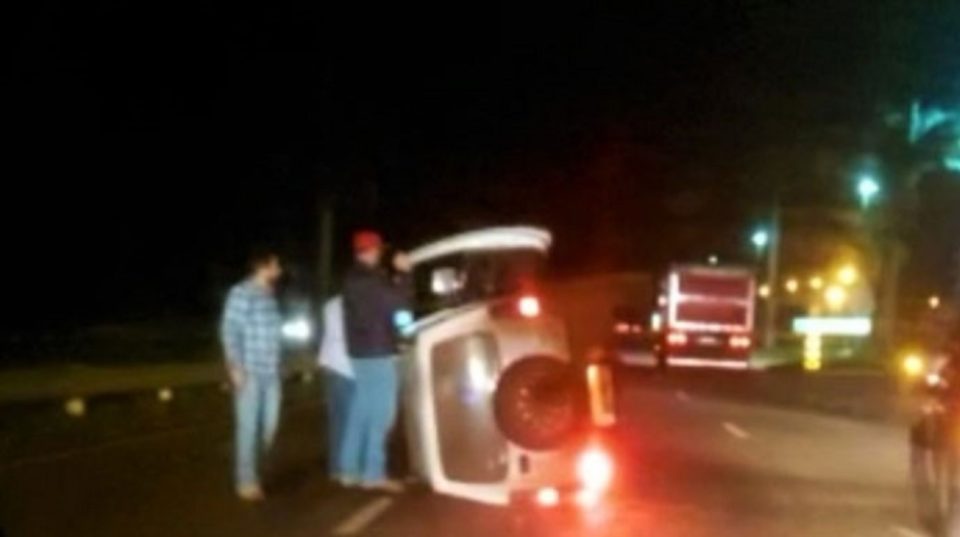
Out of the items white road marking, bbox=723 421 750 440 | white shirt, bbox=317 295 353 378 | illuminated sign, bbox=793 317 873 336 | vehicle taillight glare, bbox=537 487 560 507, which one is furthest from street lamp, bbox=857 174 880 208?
vehicle taillight glare, bbox=537 487 560 507

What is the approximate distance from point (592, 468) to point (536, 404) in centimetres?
110

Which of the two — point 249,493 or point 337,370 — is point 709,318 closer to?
point 337,370

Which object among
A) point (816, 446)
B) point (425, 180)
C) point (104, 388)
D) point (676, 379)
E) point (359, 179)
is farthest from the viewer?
point (425, 180)

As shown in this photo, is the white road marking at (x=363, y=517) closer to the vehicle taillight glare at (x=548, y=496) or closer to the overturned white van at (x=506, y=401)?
the overturned white van at (x=506, y=401)

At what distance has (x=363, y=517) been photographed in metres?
16.2

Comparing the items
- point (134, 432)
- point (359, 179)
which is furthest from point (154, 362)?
point (134, 432)

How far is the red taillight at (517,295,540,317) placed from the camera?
15812 millimetres

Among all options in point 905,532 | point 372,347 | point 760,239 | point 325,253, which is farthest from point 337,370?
point 760,239

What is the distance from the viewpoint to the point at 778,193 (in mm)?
87938

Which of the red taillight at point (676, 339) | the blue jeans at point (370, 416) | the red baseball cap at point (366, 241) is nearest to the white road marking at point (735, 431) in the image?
the blue jeans at point (370, 416)

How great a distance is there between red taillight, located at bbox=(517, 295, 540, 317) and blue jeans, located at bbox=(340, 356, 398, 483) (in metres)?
2.20

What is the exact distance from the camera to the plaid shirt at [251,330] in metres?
17.3

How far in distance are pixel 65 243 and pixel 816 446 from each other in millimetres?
45744

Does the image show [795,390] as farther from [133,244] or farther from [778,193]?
[778,193]
